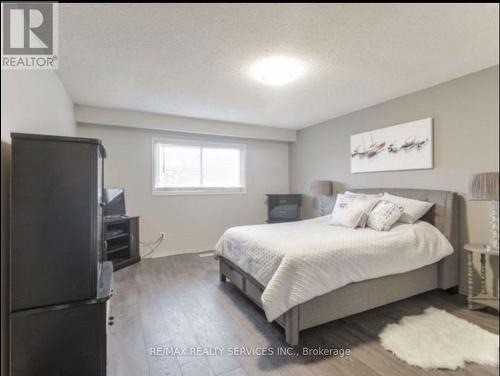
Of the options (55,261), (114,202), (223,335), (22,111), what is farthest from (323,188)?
(22,111)

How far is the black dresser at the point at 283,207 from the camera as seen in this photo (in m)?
4.47

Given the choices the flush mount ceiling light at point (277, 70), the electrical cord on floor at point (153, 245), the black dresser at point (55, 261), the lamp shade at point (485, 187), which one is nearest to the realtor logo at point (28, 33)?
the black dresser at point (55, 261)

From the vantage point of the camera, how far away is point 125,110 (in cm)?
344

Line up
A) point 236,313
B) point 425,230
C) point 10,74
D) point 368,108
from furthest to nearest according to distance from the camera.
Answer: point 368,108, point 425,230, point 236,313, point 10,74

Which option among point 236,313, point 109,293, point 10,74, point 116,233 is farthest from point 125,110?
point 236,313

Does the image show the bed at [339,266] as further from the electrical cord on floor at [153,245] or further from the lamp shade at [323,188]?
the electrical cord on floor at [153,245]

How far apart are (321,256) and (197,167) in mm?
2997

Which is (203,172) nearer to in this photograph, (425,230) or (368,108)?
(368,108)

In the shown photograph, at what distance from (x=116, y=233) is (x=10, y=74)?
2.37 m

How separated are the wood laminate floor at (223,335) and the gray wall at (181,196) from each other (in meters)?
1.33

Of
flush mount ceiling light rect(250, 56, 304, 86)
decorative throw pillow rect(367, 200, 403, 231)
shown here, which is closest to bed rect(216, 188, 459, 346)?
decorative throw pillow rect(367, 200, 403, 231)

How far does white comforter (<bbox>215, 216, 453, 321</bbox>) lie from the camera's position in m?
1.70

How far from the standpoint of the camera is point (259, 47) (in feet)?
6.13

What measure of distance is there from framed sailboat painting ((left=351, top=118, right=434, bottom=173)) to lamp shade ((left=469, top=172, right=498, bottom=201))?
1666 mm
